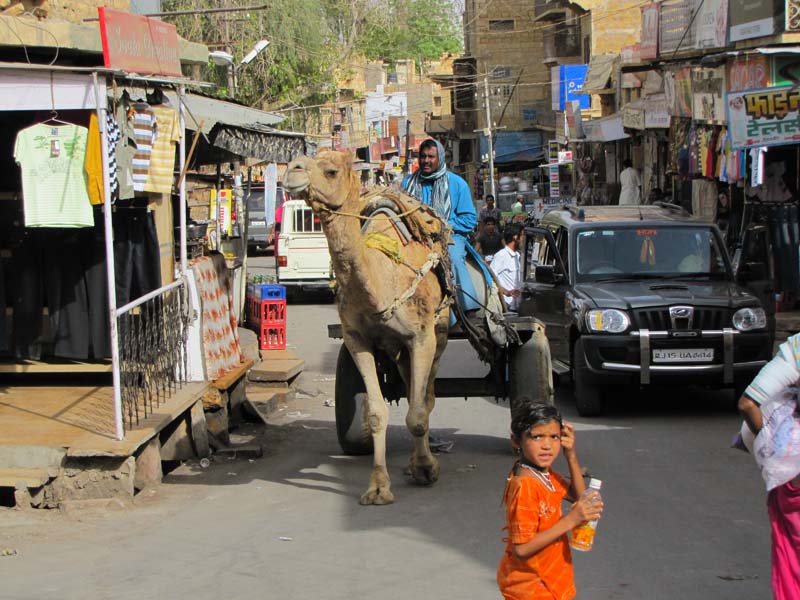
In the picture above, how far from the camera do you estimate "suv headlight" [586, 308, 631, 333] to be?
36.9 feet

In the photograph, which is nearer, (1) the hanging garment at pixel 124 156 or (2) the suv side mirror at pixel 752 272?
(1) the hanging garment at pixel 124 156

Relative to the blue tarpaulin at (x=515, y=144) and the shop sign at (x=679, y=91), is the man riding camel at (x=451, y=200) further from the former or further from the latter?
the blue tarpaulin at (x=515, y=144)

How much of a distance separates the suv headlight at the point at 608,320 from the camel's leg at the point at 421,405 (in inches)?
127

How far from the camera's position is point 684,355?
1120 cm

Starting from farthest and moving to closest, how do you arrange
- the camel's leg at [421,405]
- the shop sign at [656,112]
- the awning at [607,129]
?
the awning at [607,129] → the shop sign at [656,112] → the camel's leg at [421,405]

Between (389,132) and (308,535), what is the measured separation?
225 feet

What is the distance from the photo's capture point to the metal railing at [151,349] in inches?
345

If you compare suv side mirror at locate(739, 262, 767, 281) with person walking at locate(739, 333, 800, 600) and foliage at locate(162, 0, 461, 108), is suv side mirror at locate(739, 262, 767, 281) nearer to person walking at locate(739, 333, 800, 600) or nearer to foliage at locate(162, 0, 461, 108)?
person walking at locate(739, 333, 800, 600)

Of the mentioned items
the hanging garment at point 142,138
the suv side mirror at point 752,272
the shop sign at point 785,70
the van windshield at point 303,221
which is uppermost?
the shop sign at point 785,70

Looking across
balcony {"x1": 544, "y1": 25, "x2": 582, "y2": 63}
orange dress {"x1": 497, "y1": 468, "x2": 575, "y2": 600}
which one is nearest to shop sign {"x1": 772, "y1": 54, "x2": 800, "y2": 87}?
orange dress {"x1": 497, "y1": 468, "x2": 575, "y2": 600}

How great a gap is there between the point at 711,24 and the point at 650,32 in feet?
16.0

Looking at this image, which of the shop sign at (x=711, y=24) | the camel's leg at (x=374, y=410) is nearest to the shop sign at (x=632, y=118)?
the shop sign at (x=711, y=24)

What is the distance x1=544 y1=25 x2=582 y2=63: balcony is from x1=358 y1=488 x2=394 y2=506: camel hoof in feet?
148

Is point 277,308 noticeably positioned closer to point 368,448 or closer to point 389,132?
point 368,448
